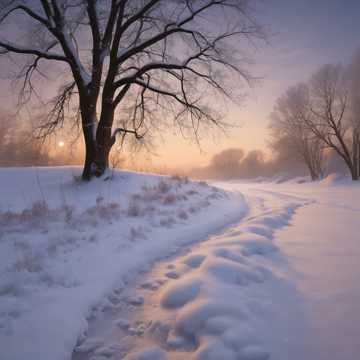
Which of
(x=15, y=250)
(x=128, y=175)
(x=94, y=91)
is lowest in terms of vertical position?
(x=15, y=250)

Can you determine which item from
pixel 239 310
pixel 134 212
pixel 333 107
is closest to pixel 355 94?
pixel 333 107

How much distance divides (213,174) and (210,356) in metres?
63.5

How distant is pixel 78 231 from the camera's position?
2.92 m

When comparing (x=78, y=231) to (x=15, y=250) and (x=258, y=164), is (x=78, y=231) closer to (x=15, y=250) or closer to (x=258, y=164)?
(x=15, y=250)

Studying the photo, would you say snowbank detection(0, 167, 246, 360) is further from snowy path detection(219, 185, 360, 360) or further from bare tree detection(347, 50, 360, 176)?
bare tree detection(347, 50, 360, 176)

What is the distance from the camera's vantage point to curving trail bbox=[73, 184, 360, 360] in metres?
1.15

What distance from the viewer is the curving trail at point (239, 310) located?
115 centimetres

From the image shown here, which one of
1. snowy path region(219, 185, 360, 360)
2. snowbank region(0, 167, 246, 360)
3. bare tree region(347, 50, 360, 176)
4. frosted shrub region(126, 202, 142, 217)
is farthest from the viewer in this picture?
bare tree region(347, 50, 360, 176)

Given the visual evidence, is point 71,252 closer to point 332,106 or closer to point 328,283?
point 328,283

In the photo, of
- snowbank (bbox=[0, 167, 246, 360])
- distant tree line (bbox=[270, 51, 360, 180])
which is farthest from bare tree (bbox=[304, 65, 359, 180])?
snowbank (bbox=[0, 167, 246, 360])

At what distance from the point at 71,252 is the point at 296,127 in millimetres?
22627

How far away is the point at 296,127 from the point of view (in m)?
20.2

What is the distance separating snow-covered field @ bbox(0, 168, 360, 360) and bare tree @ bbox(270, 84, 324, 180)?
57.2 feet

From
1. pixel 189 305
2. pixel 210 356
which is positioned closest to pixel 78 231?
pixel 189 305
